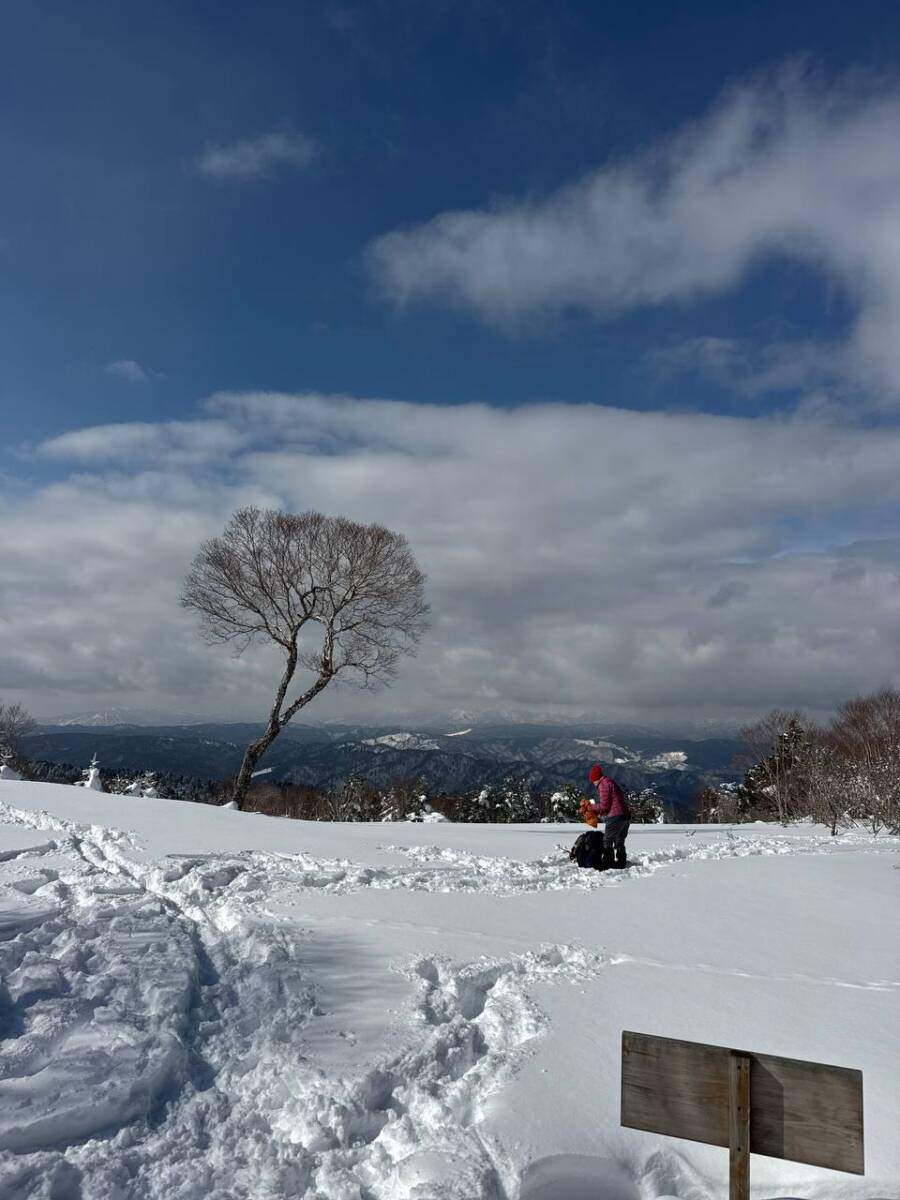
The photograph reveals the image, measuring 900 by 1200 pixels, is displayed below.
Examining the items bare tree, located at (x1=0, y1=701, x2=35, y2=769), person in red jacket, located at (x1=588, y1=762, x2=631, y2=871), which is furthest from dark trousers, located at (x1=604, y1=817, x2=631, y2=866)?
bare tree, located at (x1=0, y1=701, x2=35, y2=769)

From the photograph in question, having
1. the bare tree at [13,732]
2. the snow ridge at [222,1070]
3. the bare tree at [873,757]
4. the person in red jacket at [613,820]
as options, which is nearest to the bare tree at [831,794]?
the bare tree at [873,757]

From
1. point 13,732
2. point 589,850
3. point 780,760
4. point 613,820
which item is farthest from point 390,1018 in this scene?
point 13,732

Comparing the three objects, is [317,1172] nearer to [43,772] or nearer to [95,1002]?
[95,1002]

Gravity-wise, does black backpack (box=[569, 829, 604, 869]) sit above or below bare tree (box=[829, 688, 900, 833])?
below

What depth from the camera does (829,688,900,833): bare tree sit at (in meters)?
18.9

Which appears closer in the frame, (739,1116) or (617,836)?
(739,1116)

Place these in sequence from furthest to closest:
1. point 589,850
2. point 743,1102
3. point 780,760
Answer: point 780,760, point 589,850, point 743,1102

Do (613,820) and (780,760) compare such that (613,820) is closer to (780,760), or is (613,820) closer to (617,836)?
(617,836)

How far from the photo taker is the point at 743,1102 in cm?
280

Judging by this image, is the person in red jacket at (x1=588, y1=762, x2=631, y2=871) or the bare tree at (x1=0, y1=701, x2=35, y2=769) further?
the bare tree at (x1=0, y1=701, x2=35, y2=769)

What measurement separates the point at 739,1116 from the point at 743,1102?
0.21 feet

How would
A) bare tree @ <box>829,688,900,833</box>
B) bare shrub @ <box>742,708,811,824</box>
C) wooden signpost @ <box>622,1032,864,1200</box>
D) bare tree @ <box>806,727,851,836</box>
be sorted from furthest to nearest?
bare shrub @ <box>742,708,811,824</box> → bare tree @ <box>806,727,851,836</box> → bare tree @ <box>829,688,900,833</box> → wooden signpost @ <box>622,1032,864,1200</box>

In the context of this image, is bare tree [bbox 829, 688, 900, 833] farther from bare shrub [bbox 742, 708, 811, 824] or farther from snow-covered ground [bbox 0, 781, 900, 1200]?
snow-covered ground [bbox 0, 781, 900, 1200]

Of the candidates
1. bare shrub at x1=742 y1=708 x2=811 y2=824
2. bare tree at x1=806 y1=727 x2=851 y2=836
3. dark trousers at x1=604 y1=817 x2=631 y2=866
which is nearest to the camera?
dark trousers at x1=604 y1=817 x2=631 y2=866
